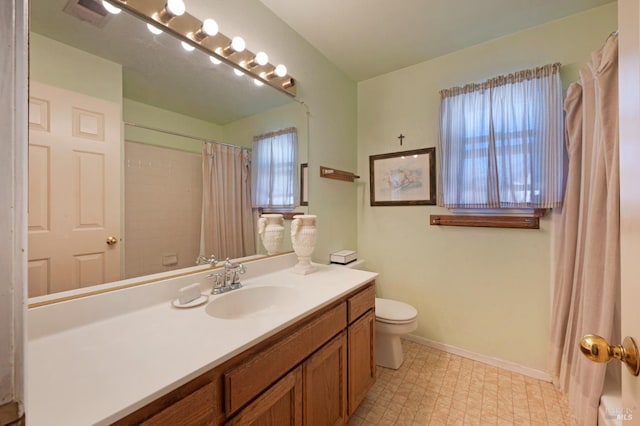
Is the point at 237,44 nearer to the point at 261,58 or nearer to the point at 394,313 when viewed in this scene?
the point at 261,58

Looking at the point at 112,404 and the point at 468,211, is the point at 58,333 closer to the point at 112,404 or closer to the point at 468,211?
the point at 112,404

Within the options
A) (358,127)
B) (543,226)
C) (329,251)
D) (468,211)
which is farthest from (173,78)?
(543,226)

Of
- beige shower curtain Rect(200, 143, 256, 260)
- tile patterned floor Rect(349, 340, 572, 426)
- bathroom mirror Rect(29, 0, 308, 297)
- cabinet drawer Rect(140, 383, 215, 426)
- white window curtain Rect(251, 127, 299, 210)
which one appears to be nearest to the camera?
cabinet drawer Rect(140, 383, 215, 426)

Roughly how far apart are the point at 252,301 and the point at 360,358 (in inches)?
27.6

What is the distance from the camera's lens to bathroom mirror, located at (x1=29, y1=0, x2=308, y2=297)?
926 mm

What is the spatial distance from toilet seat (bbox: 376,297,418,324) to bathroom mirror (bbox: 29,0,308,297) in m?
1.24

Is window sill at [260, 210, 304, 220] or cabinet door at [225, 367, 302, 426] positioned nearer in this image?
cabinet door at [225, 367, 302, 426]

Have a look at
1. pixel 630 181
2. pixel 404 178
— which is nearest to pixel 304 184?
pixel 404 178

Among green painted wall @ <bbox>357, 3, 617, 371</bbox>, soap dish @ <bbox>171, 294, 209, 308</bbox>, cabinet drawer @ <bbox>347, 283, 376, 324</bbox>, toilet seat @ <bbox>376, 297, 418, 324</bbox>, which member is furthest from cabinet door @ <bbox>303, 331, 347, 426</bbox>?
green painted wall @ <bbox>357, 3, 617, 371</bbox>

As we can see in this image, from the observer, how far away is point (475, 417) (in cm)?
154

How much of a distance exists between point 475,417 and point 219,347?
164 centimetres

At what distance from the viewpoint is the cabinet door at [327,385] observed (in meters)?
1.09

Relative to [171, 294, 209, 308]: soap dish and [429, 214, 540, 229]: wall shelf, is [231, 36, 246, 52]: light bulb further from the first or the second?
[429, 214, 540, 229]: wall shelf

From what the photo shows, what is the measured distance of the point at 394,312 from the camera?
1984mm
